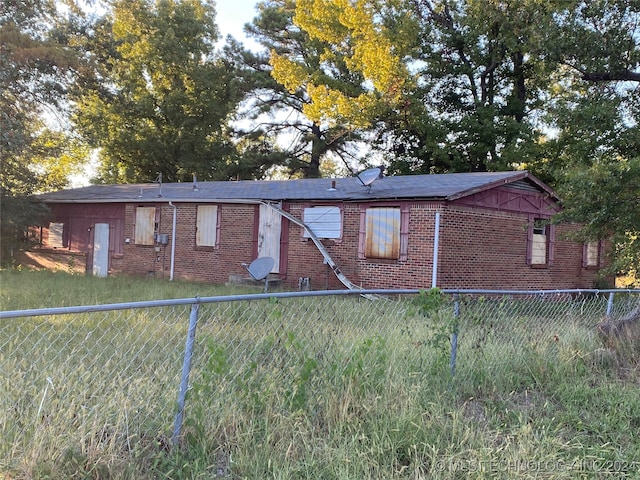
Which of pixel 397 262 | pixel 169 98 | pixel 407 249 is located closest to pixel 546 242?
pixel 407 249

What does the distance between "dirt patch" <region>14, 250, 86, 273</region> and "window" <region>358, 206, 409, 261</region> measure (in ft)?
38.5

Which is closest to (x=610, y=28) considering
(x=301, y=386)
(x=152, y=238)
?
(x=301, y=386)

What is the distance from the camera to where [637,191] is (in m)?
8.86

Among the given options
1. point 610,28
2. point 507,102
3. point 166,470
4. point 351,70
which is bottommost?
point 166,470

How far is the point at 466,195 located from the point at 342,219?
11.3ft

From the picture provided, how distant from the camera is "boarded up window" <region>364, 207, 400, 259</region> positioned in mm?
13031

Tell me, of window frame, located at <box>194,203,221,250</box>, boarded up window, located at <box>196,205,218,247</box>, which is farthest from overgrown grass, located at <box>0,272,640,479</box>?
boarded up window, located at <box>196,205,218,247</box>

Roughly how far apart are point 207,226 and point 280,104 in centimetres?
1744

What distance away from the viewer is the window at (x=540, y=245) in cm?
1495

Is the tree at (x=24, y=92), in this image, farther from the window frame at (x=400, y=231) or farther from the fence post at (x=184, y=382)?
the fence post at (x=184, y=382)

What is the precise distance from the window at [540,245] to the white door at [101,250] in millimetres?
14705

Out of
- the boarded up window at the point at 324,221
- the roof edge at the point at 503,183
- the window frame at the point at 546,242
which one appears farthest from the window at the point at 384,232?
the window frame at the point at 546,242

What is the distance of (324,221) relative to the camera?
14523mm

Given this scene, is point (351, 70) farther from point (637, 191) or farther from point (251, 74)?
point (637, 191)
